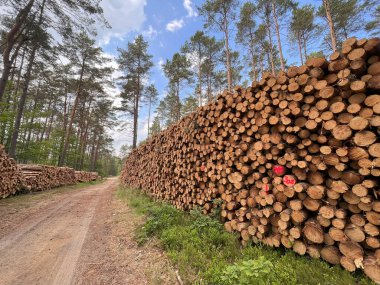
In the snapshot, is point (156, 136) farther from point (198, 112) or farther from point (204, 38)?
point (204, 38)

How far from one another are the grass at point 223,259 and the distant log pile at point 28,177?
8.38m

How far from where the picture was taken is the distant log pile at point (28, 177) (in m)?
9.36

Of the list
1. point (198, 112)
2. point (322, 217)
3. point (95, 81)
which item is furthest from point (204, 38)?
point (322, 217)

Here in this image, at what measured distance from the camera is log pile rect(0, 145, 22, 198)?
9.16 meters

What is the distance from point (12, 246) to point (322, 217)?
19.1 feet

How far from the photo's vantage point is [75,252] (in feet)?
13.7

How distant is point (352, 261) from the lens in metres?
2.43

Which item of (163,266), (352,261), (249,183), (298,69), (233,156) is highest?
(298,69)

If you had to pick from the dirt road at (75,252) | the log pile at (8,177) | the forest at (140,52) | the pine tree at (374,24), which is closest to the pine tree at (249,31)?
the forest at (140,52)

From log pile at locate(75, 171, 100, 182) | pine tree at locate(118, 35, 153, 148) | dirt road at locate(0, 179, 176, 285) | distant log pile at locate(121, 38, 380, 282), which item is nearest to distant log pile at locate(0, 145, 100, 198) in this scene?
log pile at locate(75, 171, 100, 182)

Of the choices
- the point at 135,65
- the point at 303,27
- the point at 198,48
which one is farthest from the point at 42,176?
the point at 303,27

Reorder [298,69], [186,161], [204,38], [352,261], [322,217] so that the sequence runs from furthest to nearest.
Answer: [204,38] → [186,161] → [298,69] → [322,217] → [352,261]

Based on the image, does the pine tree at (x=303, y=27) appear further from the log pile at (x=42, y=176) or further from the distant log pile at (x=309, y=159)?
the log pile at (x=42, y=176)

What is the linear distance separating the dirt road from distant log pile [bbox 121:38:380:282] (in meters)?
1.78
